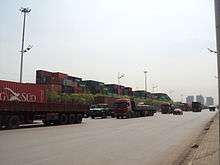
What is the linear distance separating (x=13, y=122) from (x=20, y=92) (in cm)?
426

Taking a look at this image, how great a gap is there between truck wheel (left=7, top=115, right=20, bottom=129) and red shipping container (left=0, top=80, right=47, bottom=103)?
1818 millimetres

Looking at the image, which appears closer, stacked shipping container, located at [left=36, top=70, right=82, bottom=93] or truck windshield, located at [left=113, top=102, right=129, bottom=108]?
truck windshield, located at [left=113, top=102, right=129, bottom=108]

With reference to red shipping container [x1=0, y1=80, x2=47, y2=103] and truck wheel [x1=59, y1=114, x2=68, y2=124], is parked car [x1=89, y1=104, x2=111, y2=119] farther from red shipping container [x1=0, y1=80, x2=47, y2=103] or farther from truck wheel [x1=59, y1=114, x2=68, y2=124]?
red shipping container [x1=0, y1=80, x2=47, y2=103]

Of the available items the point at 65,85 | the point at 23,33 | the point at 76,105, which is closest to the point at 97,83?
the point at 65,85

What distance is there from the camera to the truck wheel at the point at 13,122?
2808 cm

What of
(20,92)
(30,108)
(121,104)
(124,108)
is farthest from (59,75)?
(30,108)

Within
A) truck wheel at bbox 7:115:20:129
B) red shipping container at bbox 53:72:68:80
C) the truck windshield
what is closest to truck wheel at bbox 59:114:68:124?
truck wheel at bbox 7:115:20:129

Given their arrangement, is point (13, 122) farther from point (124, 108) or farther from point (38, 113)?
point (124, 108)

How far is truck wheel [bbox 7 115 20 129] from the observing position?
92.1 ft

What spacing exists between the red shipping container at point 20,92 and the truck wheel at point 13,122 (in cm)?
182

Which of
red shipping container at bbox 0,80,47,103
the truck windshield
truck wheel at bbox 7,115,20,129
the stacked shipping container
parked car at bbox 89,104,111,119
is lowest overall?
truck wheel at bbox 7,115,20,129

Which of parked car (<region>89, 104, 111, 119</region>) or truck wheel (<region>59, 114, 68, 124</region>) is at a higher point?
parked car (<region>89, 104, 111, 119</region>)

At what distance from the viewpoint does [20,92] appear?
3219 cm

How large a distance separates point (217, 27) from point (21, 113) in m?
25.7
